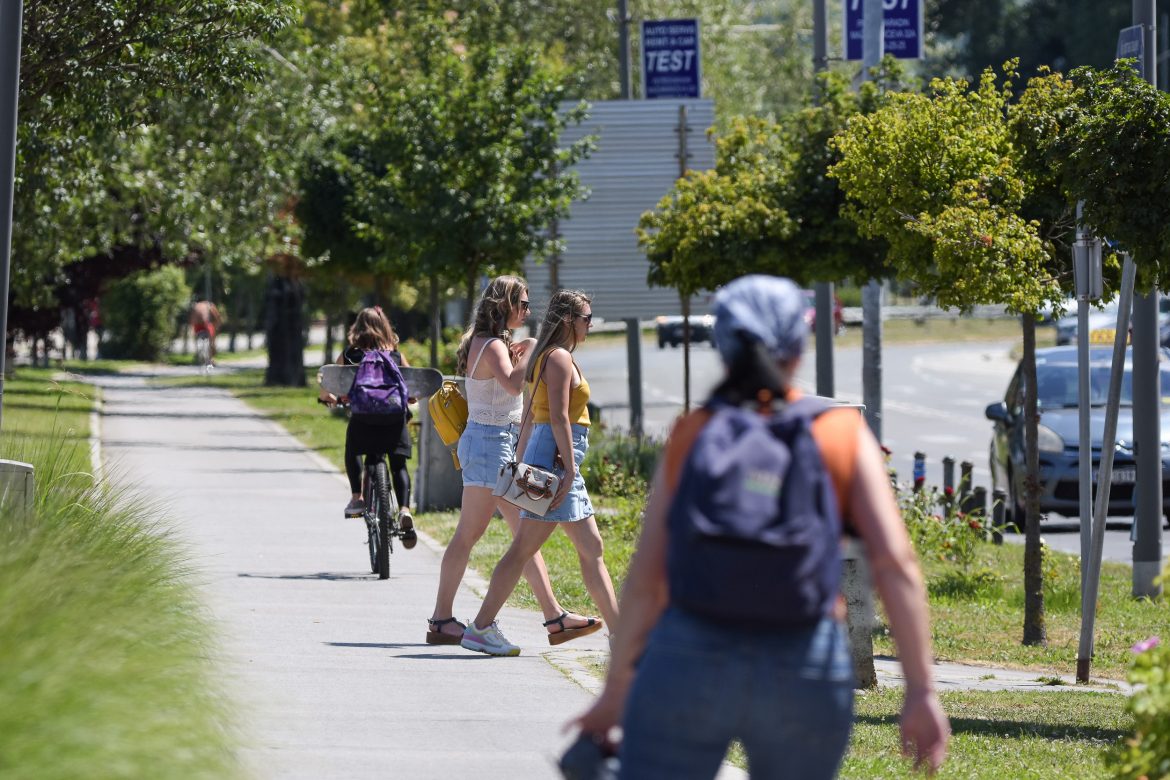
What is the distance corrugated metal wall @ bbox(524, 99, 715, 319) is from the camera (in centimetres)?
2384

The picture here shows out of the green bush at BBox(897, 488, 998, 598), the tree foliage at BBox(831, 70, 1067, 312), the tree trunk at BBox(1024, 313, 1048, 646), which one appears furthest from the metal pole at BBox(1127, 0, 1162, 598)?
the tree foliage at BBox(831, 70, 1067, 312)

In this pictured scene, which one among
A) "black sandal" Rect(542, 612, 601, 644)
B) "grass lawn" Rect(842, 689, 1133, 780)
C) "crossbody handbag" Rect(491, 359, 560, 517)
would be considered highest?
"crossbody handbag" Rect(491, 359, 560, 517)

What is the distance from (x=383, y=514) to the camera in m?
11.3

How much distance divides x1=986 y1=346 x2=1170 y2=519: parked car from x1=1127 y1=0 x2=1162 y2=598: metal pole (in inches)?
103

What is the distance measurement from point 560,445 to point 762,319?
4.61 metres

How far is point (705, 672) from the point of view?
3617 millimetres

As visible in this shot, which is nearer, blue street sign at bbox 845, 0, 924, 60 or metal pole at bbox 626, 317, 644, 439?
blue street sign at bbox 845, 0, 924, 60

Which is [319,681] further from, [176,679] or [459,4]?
[459,4]

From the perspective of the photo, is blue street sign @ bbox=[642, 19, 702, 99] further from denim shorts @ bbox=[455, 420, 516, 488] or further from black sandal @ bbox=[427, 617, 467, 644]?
black sandal @ bbox=[427, 617, 467, 644]

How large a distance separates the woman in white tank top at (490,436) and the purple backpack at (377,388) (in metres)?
2.45

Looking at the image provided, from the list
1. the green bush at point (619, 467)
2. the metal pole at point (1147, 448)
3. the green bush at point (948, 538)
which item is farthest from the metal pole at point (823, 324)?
the metal pole at point (1147, 448)

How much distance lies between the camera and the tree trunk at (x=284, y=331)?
→ 1587 inches

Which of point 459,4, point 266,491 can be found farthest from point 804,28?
point 266,491

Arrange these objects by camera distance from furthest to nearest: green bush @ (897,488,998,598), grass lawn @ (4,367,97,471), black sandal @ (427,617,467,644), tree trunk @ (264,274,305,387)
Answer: tree trunk @ (264,274,305,387) < green bush @ (897,488,998,598) < grass lawn @ (4,367,97,471) < black sandal @ (427,617,467,644)
